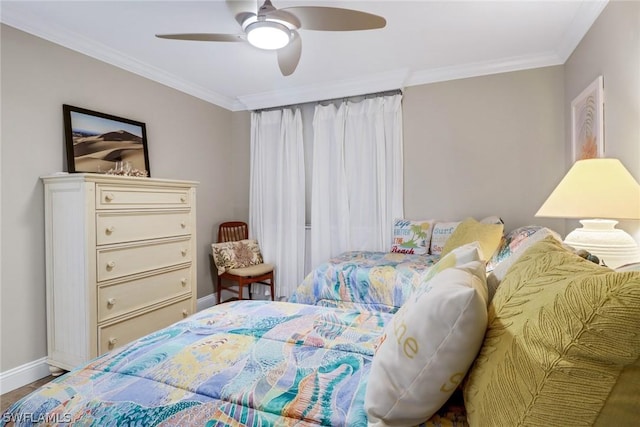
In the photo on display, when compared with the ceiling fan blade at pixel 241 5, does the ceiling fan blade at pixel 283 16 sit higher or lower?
lower

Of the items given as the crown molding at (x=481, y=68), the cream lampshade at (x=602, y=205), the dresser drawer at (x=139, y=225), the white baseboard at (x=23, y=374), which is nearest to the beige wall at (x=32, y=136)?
the white baseboard at (x=23, y=374)

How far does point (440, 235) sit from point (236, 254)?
2.26m

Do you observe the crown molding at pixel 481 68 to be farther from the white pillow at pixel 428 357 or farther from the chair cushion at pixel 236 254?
the white pillow at pixel 428 357

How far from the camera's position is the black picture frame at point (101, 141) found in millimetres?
2665

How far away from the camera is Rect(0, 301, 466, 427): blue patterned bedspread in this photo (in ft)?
2.98

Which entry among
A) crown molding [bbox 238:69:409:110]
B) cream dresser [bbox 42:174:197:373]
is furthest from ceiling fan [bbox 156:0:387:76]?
crown molding [bbox 238:69:409:110]

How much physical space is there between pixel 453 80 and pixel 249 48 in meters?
2.09

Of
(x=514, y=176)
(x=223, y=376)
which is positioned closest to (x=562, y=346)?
(x=223, y=376)

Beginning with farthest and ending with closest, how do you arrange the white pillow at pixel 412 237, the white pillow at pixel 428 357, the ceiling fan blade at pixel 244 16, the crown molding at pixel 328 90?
the crown molding at pixel 328 90
the white pillow at pixel 412 237
the ceiling fan blade at pixel 244 16
the white pillow at pixel 428 357

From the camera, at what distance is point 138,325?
8.66 feet

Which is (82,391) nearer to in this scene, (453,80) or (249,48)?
(249,48)

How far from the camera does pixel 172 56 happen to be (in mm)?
3090

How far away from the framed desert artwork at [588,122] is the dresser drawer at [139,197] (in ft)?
10.8

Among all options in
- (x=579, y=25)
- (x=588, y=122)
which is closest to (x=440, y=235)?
(x=588, y=122)
